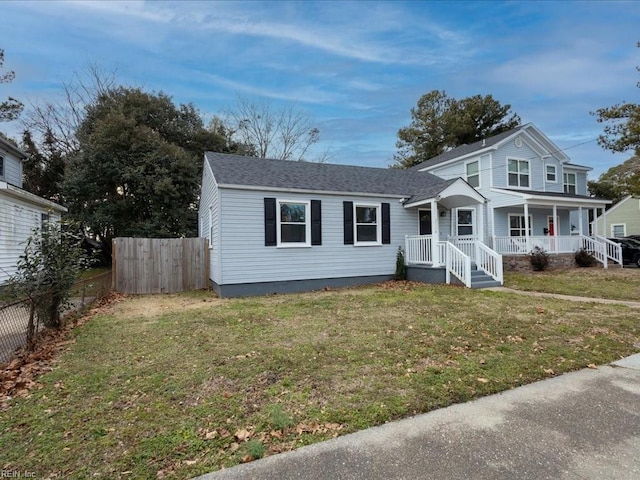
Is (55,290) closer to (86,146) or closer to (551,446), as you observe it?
(551,446)

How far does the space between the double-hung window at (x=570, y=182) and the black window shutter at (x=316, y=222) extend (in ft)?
59.9

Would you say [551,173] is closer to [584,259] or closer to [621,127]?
[621,127]

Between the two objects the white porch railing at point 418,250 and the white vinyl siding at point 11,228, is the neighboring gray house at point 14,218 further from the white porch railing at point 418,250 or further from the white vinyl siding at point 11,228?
the white porch railing at point 418,250

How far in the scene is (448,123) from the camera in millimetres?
31781

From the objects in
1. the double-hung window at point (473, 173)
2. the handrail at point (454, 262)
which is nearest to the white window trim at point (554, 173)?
the double-hung window at point (473, 173)

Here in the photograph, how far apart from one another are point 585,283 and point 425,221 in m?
5.58

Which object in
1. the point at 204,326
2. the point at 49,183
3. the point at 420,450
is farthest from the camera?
the point at 49,183

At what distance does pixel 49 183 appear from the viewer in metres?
23.0

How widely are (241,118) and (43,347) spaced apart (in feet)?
→ 83.4

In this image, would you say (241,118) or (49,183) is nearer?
(49,183)

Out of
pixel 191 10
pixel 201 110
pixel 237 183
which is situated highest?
pixel 201 110

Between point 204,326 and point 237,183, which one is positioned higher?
point 237,183

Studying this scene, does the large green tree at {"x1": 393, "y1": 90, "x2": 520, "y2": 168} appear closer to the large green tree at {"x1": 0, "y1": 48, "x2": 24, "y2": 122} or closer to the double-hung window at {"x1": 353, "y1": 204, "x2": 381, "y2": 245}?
the double-hung window at {"x1": 353, "y1": 204, "x2": 381, "y2": 245}

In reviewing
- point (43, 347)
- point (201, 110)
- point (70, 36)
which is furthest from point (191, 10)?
point (201, 110)
